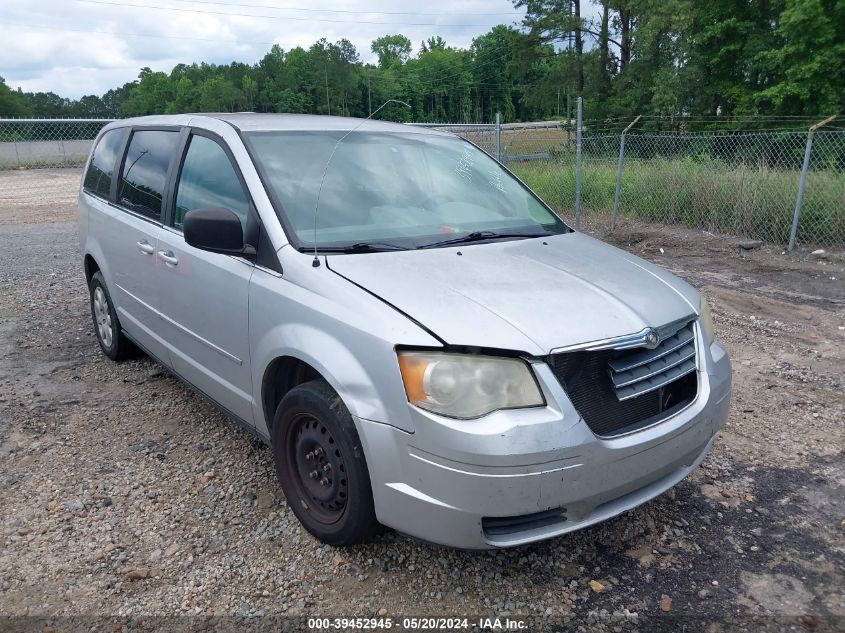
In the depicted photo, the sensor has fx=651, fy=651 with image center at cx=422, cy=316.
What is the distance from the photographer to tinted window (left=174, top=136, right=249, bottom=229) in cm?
318

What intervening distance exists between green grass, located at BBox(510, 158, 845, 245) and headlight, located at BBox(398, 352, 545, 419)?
30.0 ft

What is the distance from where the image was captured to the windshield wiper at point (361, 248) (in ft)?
9.27

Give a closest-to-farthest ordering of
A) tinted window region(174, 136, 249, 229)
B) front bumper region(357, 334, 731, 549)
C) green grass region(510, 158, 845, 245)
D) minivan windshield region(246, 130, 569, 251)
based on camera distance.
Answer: front bumper region(357, 334, 731, 549) → minivan windshield region(246, 130, 569, 251) → tinted window region(174, 136, 249, 229) → green grass region(510, 158, 845, 245)

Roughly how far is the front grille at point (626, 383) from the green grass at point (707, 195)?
8.43 meters

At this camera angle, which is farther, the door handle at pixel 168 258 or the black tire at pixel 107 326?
the black tire at pixel 107 326

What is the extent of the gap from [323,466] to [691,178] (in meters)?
10.3

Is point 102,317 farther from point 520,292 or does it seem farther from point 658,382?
point 658,382

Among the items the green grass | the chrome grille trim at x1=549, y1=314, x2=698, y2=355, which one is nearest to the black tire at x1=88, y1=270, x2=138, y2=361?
the chrome grille trim at x1=549, y1=314, x2=698, y2=355

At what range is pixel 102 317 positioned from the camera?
509 cm

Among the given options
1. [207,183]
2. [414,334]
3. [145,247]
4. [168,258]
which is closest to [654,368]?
[414,334]

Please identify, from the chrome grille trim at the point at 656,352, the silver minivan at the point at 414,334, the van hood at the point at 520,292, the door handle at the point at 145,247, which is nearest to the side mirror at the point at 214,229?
the silver minivan at the point at 414,334

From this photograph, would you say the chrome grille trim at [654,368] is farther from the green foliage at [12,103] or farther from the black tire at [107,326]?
the green foliage at [12,103]

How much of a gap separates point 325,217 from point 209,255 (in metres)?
0.68

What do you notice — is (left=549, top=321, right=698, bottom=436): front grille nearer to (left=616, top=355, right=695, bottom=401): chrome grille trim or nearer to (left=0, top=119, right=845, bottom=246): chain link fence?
(left=616, top=355, right=695, bottom=401): chrome grille trim
